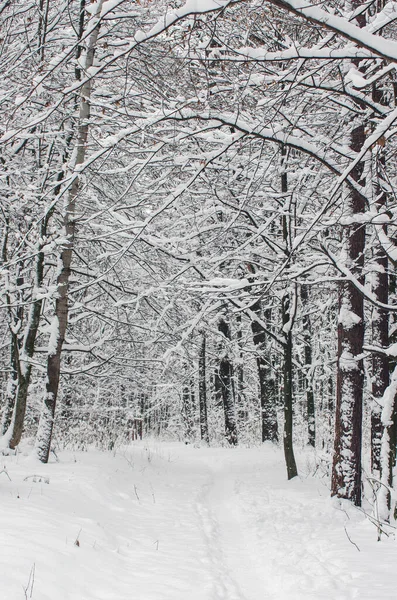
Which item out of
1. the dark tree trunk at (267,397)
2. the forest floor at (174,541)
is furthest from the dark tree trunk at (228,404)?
the forest floor at (174,541)

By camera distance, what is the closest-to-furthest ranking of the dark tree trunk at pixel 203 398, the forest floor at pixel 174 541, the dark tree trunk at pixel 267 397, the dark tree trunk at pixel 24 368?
the forest floor at pixel 174 541, the dark tree trunk at pixel 24 368, the dark tree trunk at pixel 267 397, the dark tree trunk at pixel 203 398

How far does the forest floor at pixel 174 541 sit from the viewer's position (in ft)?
10.8

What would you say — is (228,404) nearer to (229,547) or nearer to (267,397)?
(267,397)

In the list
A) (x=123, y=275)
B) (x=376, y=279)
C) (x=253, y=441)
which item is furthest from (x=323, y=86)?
(x=253, y=441)

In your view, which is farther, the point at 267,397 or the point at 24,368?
the point at 267,397

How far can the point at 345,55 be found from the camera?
2.95 metres

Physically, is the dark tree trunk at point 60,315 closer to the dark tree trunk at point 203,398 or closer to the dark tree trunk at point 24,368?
the dark tree trunk at point 24,368

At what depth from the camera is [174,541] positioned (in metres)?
4.89

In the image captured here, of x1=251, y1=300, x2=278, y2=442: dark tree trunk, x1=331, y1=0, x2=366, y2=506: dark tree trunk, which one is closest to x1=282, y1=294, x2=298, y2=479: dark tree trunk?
x1=331, y1=0, x2=366, y2=506: dark tree trunk

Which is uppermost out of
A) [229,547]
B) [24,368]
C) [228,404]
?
[24,368]

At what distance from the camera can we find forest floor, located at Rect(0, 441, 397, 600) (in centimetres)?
328

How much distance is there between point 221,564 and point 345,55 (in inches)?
180

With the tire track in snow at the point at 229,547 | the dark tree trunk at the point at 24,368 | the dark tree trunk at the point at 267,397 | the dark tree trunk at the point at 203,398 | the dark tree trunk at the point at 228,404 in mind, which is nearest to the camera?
the tire track in snow at the point at 229,547

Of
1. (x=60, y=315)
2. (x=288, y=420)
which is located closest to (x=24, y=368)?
(x=60, y=315)
